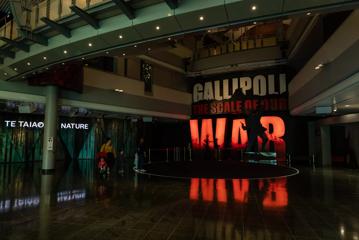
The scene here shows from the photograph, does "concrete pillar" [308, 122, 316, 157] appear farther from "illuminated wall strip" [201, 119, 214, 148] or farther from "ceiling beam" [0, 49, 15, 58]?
"ceiling beam" [0, 49, 15, 58]

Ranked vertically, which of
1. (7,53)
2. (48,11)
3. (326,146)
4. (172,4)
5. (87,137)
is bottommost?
(326,146)

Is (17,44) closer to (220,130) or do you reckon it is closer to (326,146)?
(220,130)

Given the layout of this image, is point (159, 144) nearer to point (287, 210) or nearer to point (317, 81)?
point (317, 81)

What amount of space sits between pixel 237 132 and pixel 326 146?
5777mm

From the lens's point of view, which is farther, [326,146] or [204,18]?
[326,146]

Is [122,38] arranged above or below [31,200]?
above

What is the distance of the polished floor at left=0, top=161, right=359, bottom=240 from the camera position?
3957 millimetres

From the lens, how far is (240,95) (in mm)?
19062

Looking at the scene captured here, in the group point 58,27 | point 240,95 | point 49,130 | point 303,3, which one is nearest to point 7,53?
point 58,27

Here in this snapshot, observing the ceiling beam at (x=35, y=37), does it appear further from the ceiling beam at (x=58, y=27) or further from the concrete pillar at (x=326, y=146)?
the concrete pillar at (x=326, y=146)

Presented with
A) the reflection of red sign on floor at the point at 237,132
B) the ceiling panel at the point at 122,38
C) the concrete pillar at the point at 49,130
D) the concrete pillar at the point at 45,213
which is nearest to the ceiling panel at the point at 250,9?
the ceiling panel at the point at 122,38

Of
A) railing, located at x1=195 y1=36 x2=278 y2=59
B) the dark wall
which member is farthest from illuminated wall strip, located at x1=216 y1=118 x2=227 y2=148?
railing, located at x1=195 y1=36 x2=278 y2=59

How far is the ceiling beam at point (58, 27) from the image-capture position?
682cm

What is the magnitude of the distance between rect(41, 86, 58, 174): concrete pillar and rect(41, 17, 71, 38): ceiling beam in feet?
17.5
